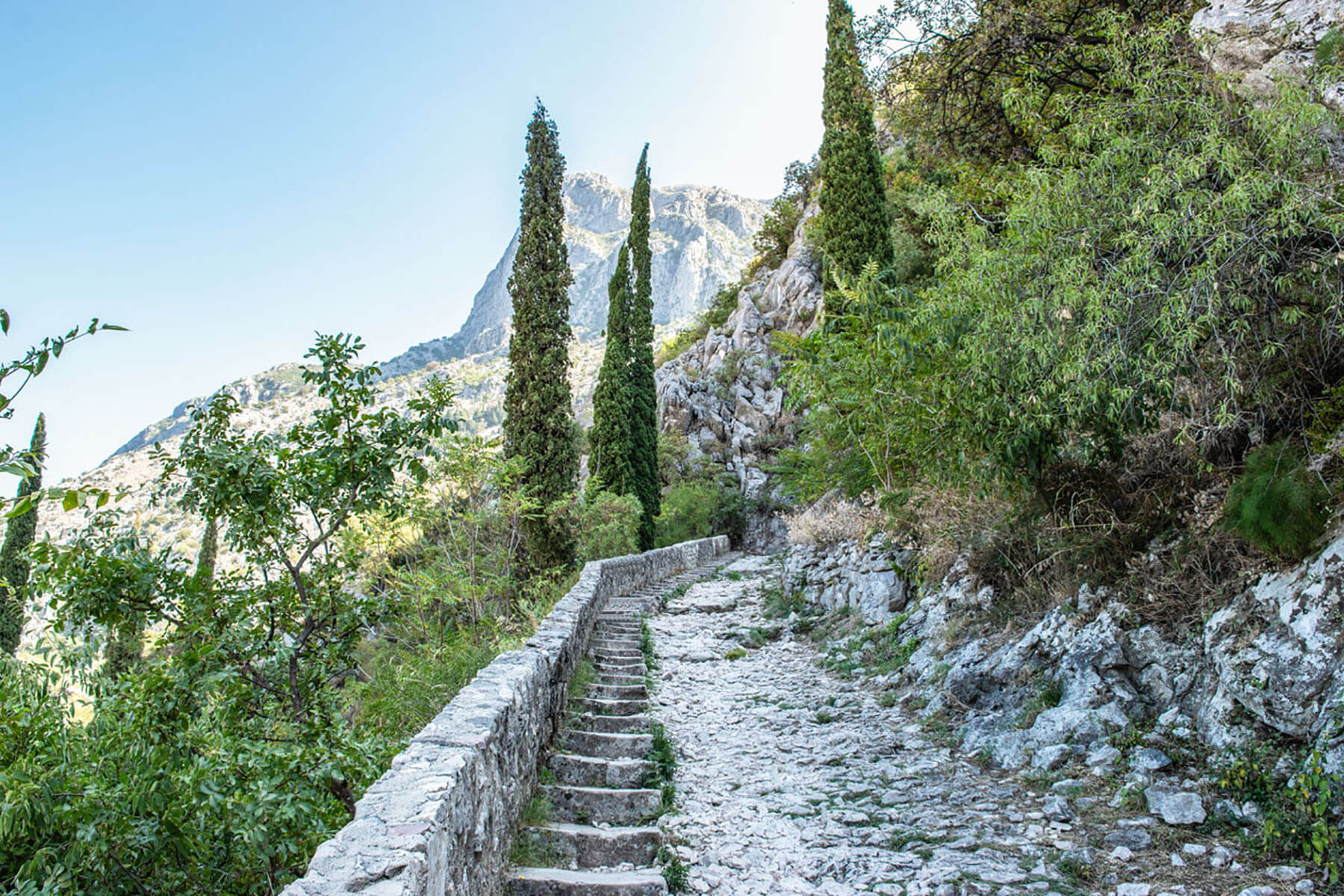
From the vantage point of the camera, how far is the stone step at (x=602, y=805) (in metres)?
4.60

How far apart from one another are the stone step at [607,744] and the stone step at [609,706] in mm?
678

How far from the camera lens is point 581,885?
358 centimetres

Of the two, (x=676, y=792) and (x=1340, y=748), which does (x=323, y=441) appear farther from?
(x=1340, y=748)

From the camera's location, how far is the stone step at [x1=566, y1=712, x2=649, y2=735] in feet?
20.1

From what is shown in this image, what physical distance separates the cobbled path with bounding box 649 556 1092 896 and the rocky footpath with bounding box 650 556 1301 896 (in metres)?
0.01

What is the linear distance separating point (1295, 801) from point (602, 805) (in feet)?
12.0

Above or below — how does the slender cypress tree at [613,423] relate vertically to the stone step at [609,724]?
above

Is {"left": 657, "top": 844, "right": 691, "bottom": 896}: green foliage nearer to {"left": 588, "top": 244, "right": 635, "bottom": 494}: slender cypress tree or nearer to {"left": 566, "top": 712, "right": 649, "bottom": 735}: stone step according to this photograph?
{"left": 566, "top": 712, "right": 649, "bottom": 735}: stone step

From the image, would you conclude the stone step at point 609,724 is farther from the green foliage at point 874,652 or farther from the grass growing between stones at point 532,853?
the green foliage at point 874,652

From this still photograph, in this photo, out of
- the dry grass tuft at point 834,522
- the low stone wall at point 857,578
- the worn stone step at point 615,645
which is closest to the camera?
the low stone wall at point 857,578

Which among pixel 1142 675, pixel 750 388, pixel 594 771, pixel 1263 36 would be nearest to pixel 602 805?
pixel 594 771

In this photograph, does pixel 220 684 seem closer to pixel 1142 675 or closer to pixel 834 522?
pixel 1142 675

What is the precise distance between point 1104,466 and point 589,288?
19319 cm

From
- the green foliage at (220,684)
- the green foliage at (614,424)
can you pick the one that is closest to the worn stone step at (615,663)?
the green foliage at (220,684)
